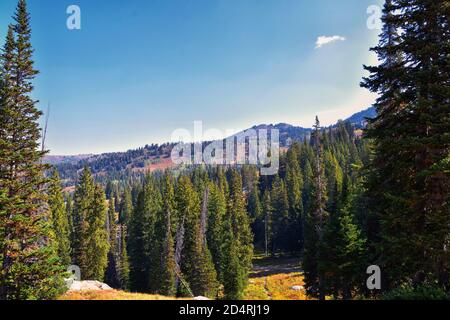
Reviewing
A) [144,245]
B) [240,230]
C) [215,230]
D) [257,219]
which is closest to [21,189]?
[144,245]

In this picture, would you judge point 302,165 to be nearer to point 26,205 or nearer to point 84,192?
point 84,192

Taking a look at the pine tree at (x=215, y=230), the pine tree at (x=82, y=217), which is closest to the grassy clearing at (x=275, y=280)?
the pine tree at (x=215, y=230)

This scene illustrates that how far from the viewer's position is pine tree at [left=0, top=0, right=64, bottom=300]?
61.0ft

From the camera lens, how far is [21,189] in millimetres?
19469

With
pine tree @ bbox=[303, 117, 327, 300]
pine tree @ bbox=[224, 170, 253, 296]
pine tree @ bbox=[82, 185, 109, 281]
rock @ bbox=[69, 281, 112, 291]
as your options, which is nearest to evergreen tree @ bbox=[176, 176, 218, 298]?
pine tree @ bbox=[224, 170, 253, 296]

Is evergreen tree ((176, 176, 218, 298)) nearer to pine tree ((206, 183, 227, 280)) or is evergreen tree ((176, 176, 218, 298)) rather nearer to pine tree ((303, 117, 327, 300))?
pine tree ((206, 183, 227, 280))

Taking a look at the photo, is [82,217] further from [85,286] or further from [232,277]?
[85,286]

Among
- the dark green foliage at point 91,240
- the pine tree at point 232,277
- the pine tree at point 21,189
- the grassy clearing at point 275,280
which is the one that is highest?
the pine tree at point 21,189

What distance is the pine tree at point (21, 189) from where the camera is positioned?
732 inches

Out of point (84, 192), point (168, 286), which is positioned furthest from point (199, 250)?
point (84, 192)

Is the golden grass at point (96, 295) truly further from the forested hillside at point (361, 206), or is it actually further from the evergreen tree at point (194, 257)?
the evergreen tree at point (194, 257)

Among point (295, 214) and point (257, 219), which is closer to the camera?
point (295, 214)

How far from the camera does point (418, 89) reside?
474 inches
